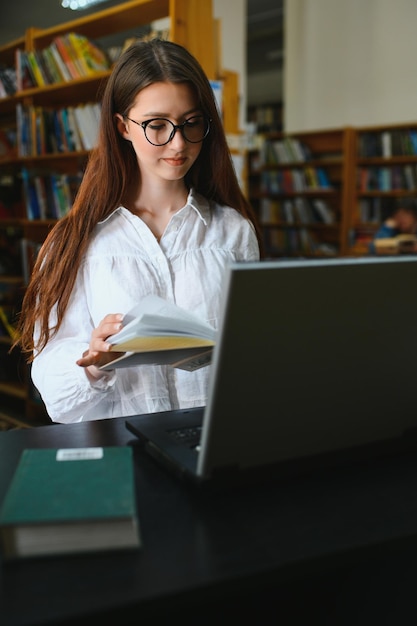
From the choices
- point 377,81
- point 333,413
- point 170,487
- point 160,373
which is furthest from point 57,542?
point 377,81

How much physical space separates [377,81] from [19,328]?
237 inches

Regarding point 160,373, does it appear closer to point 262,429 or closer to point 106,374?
point 106,374

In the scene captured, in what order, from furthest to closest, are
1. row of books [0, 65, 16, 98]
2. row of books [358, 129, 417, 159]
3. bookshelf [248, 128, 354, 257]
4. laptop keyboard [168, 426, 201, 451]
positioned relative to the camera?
bookshelf [248, 128, 354, 257] < row of books [358, 129, 417, 159] < row of books [0, 65, 16, 98] < laptop keyboard [168, 426, 201, 451]

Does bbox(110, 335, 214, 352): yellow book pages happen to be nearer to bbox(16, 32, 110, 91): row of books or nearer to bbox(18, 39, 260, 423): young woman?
bbox(18, 39, 260, 423): young woman

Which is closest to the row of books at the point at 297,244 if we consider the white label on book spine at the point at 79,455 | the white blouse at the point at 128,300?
the white blouse at the point at 128,300

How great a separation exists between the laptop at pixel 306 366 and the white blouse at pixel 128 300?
0.44m

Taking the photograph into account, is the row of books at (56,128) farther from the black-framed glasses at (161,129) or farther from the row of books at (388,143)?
the row of books at (388,143)

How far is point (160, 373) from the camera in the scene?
130 centimetres

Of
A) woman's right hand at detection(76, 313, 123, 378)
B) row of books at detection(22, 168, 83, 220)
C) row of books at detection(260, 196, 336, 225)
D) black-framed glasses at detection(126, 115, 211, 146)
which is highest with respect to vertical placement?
black-framed glasses at detection(126, 115, 211, 146)

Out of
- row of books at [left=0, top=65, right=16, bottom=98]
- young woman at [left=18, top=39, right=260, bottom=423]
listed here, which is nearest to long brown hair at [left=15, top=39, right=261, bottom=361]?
young woman at [left=18, top=39, right=260, bottom=423]

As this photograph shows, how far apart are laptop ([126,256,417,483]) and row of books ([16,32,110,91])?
2911 millimetres

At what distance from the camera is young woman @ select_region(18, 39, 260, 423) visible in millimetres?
1271

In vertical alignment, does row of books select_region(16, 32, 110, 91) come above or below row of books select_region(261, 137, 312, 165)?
above

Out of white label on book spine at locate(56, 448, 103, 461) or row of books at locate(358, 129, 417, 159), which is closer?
white label on book spine at locate(56, 448, 103, 461)
